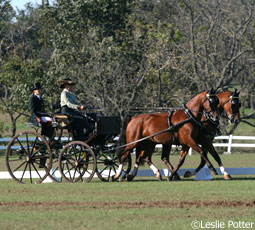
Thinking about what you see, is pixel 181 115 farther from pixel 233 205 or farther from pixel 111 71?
pixel 111 71

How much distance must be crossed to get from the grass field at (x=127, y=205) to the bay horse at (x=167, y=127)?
3.17 ft

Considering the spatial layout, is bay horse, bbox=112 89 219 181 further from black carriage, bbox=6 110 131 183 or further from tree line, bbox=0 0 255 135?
tree line, bbox=0 0 255 135

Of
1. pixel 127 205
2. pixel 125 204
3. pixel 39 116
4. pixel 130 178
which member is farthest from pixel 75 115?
pixel 127 205

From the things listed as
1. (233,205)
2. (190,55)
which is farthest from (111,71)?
(233,205)

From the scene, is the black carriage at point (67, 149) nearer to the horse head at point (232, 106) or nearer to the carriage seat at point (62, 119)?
the carriage seat at point (62, 119)

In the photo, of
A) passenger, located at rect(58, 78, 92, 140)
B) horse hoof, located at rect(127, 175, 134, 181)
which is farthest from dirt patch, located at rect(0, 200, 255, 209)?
horse hoof, located at rect(127, 175, 134, 181)

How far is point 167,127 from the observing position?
15.0m

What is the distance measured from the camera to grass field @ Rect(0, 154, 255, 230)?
29.4 ft

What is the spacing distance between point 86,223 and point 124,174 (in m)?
6.26

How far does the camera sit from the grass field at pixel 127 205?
8969mm

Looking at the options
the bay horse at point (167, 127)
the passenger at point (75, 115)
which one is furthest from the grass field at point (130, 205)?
the passenger at point (75, 115)

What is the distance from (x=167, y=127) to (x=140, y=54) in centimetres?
1747

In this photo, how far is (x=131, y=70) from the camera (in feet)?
104

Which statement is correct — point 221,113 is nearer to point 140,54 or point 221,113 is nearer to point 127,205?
point 127,205
